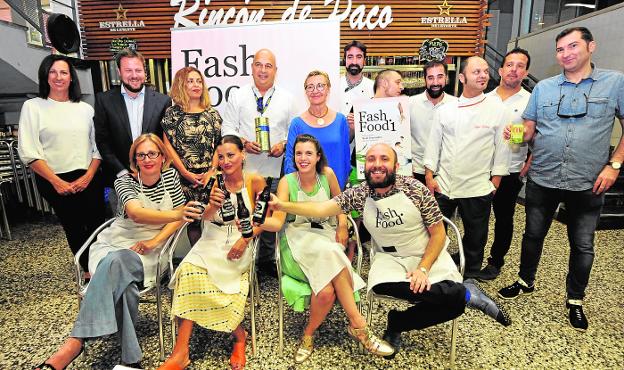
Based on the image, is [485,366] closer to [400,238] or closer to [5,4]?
[400,238]

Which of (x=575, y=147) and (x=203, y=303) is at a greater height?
(x=575, y=147)

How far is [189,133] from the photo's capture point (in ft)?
8.48

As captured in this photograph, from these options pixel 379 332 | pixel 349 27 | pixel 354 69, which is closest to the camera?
pixel 379 332

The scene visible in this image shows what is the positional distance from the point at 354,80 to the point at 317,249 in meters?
1.95

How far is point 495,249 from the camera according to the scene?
10.5ft

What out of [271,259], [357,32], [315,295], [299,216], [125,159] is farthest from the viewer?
[357,32]

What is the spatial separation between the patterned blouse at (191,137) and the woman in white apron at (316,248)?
27.9 inches

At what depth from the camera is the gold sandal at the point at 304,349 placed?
6.93 ft

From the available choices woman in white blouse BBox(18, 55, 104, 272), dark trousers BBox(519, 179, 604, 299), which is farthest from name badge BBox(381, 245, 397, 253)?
woman in white blouse BBox(18, 55, 104, 272)

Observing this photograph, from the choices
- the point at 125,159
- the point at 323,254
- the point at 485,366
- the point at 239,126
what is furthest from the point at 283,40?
the point at 485,366

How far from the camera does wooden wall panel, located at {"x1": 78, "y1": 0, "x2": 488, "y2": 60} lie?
557 cm

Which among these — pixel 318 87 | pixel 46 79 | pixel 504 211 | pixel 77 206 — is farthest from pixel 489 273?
pixel 46 79

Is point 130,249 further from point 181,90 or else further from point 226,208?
point 181,90

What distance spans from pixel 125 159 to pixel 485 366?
2842 mm
